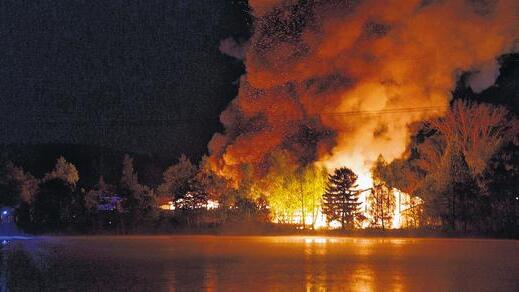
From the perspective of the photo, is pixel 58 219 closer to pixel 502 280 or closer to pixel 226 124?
pixel 226 124

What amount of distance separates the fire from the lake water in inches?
514

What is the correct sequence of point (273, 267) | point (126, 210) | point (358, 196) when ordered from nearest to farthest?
point (273, 267) < point (358, 196) < point (126, 210)

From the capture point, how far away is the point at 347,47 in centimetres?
4116

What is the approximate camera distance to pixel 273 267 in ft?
59.9

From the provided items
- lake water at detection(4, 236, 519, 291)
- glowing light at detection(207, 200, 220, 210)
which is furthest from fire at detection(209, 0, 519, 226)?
lake water at detection(4, 236, 519, 291)

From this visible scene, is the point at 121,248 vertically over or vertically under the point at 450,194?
under

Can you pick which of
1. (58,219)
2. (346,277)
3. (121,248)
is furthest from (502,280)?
(58,219)

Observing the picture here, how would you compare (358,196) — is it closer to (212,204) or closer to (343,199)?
(343,199)

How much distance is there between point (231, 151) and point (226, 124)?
10.6ft

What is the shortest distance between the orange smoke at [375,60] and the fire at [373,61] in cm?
5

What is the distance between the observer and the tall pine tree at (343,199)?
35.6 metres

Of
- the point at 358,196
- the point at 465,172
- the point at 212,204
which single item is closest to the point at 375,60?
the point at 358,196

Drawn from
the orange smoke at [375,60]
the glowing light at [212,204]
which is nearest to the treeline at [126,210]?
the glowing light at [212,204]

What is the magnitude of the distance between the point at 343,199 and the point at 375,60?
893 cm
